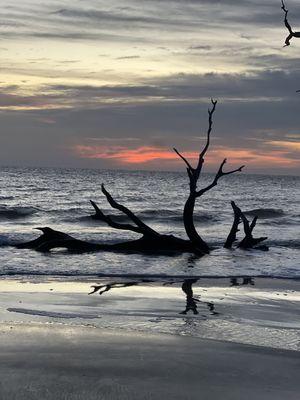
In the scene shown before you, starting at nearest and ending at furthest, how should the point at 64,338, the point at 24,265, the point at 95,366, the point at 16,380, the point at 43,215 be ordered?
the point at 16,380 → the point at 95,366 → the point at 64,338 → the point at 24,265 → the point at 43,215

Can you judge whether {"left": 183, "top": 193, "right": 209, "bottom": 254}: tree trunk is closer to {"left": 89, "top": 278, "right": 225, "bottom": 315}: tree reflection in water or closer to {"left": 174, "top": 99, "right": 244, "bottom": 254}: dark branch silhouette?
{"left": 174, "top": 99, "right": 244, "bottom": 254}: dark branch silhouette

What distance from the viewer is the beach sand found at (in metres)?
5.71

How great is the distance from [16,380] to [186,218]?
522 inches

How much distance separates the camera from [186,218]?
61.7ft

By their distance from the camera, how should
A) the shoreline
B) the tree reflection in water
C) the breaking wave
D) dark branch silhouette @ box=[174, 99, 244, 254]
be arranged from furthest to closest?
the breaking wave < dark branch silhouette @ box=[174, 99, 244, 254] < the tree reflection in water < the shoreline

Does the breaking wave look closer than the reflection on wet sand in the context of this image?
No

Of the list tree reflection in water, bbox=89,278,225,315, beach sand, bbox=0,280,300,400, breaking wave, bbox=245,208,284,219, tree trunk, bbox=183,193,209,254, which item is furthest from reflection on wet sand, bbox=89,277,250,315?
breaking wave, bbox=245,208,284,219

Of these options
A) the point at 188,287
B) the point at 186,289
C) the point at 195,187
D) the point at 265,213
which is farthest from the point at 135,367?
the point at 265,213

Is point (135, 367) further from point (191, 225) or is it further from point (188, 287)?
point (191, 225)

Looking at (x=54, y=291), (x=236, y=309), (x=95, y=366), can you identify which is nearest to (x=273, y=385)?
(x=95, y=366)

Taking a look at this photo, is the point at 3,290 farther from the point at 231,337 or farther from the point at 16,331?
the point at 231,337

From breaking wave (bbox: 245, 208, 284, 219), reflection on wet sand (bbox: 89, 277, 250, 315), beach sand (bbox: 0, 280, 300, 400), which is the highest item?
beach sand (bbox: 0, 280, 300, 400)

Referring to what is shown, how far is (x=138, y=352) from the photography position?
22.9ft

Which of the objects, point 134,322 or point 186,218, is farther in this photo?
point 186,218
